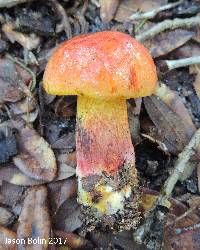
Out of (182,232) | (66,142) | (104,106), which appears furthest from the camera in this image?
(66,142)

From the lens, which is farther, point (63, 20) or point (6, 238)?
point (63, 20)

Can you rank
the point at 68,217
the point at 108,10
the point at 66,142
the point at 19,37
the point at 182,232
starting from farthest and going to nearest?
the point at 108,10 < the point at 19,37 < the point at 66,142 < the point at 68,217 < the point at 182,232

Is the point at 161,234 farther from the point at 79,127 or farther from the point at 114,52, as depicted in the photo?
the point at 114,52

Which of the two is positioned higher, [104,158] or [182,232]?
[104,158]

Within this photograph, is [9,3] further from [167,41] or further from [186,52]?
[186,52]

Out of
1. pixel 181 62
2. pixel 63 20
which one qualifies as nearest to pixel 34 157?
pixel 63 20

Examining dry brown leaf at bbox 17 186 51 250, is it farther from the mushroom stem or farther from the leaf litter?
the mushroom stem

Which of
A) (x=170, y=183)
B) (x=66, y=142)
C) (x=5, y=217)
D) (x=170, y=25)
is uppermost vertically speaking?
(x=170, y=25)
